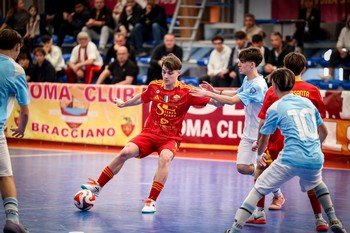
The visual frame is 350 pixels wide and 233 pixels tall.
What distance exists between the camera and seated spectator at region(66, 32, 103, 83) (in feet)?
69.3

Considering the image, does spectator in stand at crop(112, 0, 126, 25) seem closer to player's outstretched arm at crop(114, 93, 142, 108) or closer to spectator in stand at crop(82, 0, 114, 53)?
spectator in stand at crop(82, 0, 114, 53)

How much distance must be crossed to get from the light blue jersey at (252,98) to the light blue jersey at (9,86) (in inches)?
109

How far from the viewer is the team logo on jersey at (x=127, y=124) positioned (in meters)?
17.8

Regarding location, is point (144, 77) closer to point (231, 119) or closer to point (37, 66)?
point (37, 66)

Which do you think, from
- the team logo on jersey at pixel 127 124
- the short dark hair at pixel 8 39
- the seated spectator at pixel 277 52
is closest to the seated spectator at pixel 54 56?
the team logo on jersey at pixel 127 124

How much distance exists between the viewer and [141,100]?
11.0 m

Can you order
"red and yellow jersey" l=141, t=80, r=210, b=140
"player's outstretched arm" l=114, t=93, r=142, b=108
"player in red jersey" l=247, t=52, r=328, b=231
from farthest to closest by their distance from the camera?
"player's outstretched arm" l=114, t=93, r=142, b=108
"red and yellow jersey" l=141, t=80, r=210, b=140
"player in red jersey" l=247, t=52, r=328, b=231

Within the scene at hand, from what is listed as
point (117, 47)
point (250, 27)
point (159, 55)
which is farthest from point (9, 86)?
point (250, 27)

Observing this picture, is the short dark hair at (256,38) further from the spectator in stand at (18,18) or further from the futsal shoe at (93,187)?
the futsal shoe at (93,187)

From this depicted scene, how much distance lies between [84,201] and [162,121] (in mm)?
1412

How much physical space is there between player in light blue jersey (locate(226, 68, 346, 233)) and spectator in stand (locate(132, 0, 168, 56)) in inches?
532

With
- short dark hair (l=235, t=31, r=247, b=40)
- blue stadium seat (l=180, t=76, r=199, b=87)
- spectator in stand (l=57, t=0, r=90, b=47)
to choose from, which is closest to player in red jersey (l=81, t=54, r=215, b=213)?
short dark hair (l=235, t=31, r=247, b=40)

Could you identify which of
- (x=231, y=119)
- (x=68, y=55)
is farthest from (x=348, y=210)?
(x=68, y=55)

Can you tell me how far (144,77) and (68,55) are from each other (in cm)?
348
